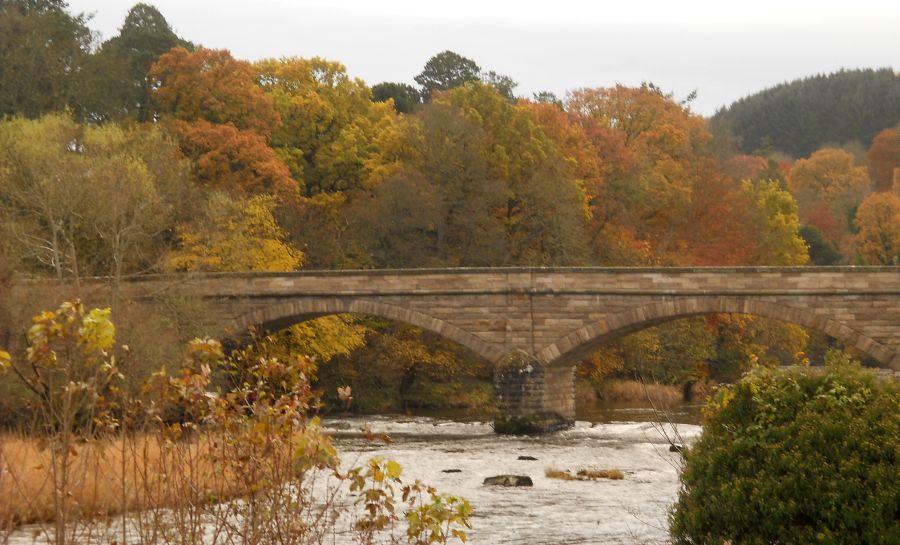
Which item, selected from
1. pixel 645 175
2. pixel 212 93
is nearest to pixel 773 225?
pixel 645 175

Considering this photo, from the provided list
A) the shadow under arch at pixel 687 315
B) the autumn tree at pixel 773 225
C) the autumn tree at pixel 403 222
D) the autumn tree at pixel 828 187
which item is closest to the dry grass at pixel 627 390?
the autumn tree at pixel 403 222

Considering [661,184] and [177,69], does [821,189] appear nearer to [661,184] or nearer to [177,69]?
[661,184]

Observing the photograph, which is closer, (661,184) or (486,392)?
(486,392)

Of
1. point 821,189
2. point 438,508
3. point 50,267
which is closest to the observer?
point 438,508

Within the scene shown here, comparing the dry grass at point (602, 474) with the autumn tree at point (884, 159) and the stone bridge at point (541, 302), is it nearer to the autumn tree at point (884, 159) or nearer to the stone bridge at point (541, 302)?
the stone bridge at point (541, 302)

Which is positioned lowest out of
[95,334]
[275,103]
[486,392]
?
[486,392]

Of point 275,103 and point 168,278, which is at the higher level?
point 275,103

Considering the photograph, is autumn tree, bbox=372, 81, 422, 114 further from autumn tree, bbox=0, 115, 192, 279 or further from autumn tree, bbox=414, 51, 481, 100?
autumn tree, bbox=0, 115, 192, 279

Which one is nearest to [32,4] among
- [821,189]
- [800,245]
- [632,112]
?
Answer: [632,112]

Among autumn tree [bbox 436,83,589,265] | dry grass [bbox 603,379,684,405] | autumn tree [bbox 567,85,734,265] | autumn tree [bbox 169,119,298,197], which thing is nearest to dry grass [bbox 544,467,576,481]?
autumn tree [bbox 436,83,589,265]

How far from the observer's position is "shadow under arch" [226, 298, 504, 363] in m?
36.4

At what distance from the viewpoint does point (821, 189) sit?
311ft

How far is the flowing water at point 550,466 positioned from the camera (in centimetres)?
1814

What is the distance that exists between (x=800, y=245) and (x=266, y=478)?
2063 inches
